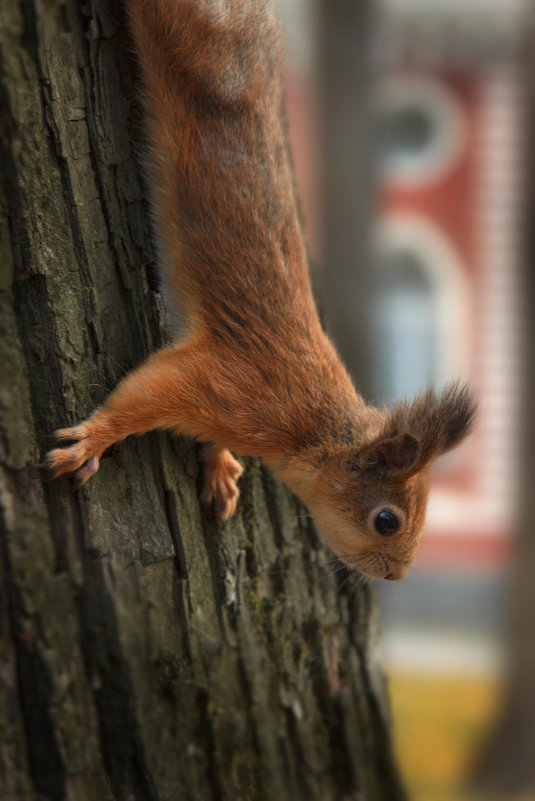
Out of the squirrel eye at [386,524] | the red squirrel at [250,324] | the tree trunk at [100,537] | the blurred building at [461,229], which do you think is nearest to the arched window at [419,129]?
the blurred building at [461,229]

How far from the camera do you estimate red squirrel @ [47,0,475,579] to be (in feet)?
6.16

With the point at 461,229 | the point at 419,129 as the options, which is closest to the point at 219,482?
the point at 461,229

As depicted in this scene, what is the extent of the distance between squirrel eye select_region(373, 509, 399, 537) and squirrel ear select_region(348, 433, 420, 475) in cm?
11

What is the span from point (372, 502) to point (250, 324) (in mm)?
514

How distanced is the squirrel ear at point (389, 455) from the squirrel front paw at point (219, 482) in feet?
1.10

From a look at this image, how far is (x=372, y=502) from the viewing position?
7.07 ft

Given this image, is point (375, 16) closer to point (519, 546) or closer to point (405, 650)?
point (519, 546)

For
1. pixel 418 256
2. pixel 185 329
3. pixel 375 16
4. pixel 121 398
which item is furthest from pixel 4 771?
pixel 418 256

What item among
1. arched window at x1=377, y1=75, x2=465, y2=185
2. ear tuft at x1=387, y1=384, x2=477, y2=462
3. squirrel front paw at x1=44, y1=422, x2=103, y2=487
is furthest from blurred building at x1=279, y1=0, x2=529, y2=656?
squirrel front paw at x1=44, y1=422, x2=103, y2=487

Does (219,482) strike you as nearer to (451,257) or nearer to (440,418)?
(440,418)

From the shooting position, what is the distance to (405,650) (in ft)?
27.9

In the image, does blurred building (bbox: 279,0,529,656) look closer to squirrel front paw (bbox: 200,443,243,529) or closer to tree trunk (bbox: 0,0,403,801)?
squirrel front paw (bbox: 200,443,243,529)

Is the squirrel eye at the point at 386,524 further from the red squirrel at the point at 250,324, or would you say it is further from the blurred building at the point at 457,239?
the blurred building at the point at 457,239

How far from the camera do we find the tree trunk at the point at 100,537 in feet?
4.79
